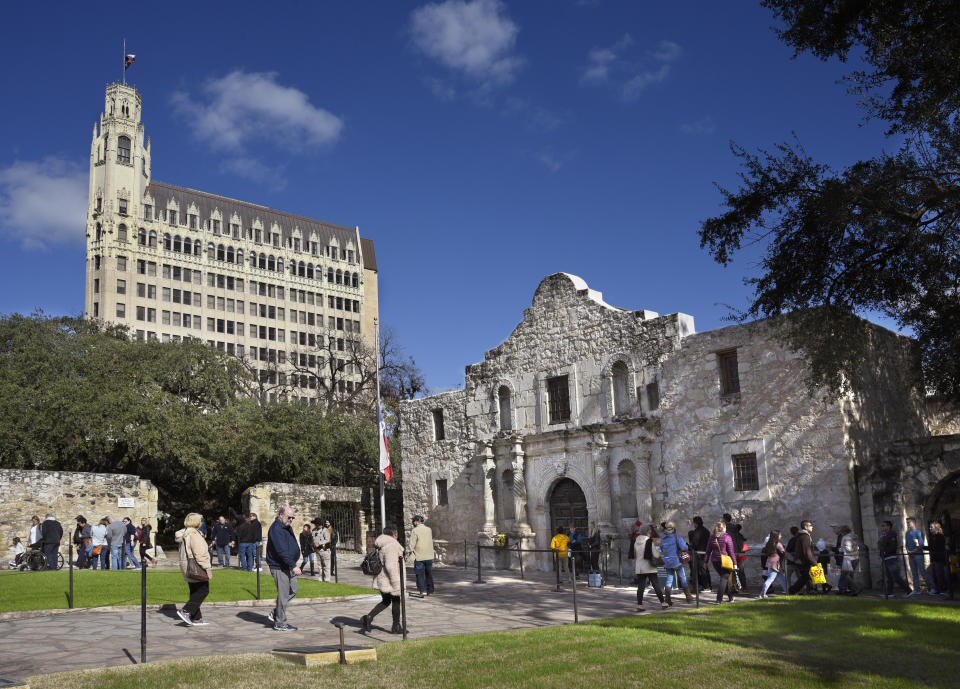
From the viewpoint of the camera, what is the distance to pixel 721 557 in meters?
15.1

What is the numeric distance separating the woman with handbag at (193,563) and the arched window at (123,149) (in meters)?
73.3

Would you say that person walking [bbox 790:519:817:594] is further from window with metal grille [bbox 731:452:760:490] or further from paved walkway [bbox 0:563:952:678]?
window with metal grille [bbox 731:452:760:490]

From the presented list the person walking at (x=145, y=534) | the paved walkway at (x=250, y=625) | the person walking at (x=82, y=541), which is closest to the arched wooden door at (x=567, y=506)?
the paved walkway at (x=250, y=625)

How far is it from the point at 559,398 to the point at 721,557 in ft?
30.5

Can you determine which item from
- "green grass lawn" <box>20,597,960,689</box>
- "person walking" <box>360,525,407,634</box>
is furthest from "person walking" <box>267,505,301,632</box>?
"green grass lawn" <box>20,597,960,689</box>

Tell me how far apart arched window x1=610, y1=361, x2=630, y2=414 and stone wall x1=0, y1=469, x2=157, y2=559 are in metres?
13.0

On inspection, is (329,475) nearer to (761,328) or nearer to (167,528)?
(167,528)

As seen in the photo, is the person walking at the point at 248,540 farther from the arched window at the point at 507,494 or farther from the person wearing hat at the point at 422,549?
the arched window at the point at 507,494

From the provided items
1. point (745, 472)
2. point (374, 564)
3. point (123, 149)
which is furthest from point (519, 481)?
point (123, 149)

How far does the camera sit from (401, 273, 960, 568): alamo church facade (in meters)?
18.5

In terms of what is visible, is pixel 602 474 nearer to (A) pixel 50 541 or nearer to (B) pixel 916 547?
(B) pixel 916 547

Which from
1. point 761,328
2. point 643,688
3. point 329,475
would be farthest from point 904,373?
point 329,475

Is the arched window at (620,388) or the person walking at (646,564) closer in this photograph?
the person walking at (646,564)

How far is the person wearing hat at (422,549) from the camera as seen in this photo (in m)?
15.0
